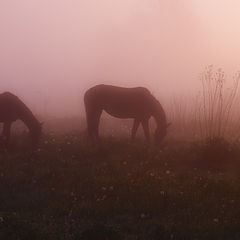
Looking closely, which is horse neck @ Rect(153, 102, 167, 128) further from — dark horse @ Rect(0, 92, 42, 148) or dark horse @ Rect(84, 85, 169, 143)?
dark horse @ Rect(0, 92, 42, 148)

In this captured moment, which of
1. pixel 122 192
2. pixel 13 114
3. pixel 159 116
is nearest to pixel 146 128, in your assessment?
pixel 159 116

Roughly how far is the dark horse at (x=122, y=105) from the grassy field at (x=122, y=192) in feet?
7.37

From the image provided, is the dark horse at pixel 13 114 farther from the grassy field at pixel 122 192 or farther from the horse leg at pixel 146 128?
the horse leg at pixel 146 128

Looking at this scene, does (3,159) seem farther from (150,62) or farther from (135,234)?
(150,62)

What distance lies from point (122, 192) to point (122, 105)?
8348mm

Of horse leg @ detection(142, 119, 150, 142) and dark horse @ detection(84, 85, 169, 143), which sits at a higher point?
dark horse @ detection(84, 85, 169, 143)

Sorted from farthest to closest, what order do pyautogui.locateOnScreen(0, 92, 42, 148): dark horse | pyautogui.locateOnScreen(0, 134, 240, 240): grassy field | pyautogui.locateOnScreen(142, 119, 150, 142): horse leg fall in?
1. pyautogui.locateOnScreen(142, 119, 150, 142): horse leg
2. pyautogui.locateOnScreen(0, 92, 42, 148): dark horse
3. pyautogui.locateOnScreen(0, 134, 240, 240): grassy field

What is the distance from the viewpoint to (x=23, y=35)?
16488 centimetres

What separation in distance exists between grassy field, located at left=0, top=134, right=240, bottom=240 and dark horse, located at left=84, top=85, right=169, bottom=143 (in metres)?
2.25

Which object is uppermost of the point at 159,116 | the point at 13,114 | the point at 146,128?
the point at 13,114

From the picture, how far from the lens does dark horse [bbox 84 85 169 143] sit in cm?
1874

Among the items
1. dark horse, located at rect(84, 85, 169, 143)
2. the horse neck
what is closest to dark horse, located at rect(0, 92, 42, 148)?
dark horse, located at rect(84, 85, 169, 143)

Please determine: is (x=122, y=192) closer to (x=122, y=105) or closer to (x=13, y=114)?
(x=122, y=105)

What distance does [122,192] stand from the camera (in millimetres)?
11352
